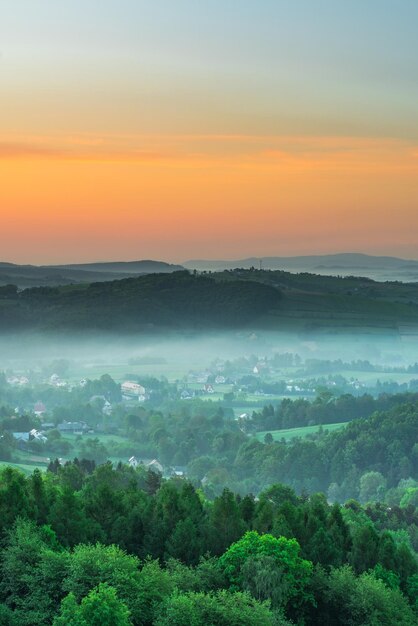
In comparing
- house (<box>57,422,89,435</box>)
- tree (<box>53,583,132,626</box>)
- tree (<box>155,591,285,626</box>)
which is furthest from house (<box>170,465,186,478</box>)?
tree (<box>53,583,132,626</box>)

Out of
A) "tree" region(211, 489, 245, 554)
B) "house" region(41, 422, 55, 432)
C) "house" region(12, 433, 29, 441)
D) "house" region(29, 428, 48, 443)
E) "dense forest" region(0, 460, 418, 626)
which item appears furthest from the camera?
"house" region(41, 422, 55, 432)

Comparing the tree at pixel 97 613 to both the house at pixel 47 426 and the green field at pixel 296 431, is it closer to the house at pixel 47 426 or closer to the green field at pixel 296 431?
the green field at pixel 296 431

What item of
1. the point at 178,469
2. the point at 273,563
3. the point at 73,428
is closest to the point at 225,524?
the point at 273,563

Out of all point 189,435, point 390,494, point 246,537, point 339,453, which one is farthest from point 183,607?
point 189,435

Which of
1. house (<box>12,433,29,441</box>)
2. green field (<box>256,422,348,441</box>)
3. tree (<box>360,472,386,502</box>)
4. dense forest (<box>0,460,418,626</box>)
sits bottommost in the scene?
tree (<box>360,472,386,502</box>)

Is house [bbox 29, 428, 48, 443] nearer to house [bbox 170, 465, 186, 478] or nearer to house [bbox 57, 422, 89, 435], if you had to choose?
house [bbox 57, 422, 89, 435]

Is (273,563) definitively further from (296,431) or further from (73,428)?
(73,428)
